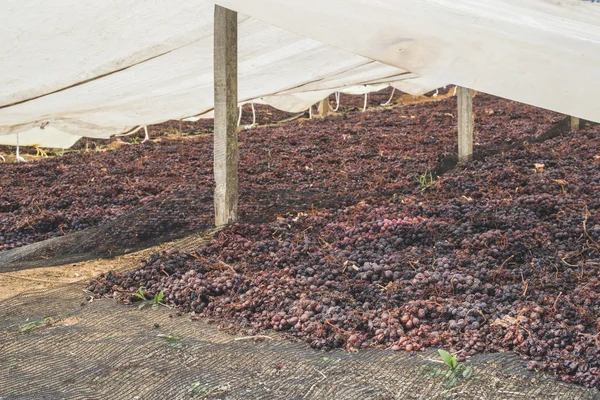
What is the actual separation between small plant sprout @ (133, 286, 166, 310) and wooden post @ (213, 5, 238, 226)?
103 centimetres

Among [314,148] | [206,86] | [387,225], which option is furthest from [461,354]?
[314,148]

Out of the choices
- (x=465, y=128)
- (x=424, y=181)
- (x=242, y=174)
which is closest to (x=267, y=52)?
(x=424, y=181)

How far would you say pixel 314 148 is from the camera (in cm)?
794

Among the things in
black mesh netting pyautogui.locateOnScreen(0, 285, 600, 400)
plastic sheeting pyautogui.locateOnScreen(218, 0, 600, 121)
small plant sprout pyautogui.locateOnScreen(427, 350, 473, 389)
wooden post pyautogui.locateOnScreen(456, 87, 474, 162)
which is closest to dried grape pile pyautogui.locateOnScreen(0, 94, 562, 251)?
wooden post pyautogui.locateOnScreen(456, 87, 474, 162)

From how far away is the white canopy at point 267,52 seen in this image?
204 cm

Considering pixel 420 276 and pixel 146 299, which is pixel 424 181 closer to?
pixel 420 276

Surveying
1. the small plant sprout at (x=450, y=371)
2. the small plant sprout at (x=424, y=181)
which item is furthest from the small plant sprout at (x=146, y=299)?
the small plant sprout at (x=424, y=181)

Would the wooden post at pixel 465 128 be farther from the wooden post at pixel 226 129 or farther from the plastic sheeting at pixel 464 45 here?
the plastic sheeting at pixel 464 45

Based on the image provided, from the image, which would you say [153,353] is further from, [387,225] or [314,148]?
[314,148]

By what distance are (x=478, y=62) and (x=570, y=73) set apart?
273mm

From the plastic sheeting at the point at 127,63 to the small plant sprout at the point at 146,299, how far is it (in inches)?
49.5

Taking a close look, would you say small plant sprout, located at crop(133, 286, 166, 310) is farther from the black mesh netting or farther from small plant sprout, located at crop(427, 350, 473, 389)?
small plant sprout, located at crop(427, 350, 473, 389)

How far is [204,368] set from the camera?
2680mm

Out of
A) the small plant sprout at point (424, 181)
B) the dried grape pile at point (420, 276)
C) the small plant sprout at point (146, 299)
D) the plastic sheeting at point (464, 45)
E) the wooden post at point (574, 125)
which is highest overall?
the wooden post at point (574, 125)
